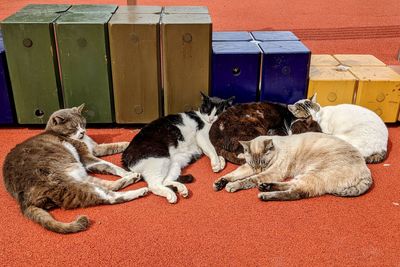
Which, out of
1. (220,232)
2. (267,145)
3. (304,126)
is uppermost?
(267,145)

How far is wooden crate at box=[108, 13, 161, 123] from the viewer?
4.62 meters

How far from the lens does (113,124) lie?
524 cm

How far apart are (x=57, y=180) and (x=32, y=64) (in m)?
1.89

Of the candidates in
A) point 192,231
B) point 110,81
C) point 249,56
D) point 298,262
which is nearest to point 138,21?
point 110,81

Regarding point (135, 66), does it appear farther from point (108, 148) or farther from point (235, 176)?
point (235, 176)

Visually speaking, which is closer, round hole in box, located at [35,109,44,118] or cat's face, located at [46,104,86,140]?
cat's face, located at [46,104,86,140]

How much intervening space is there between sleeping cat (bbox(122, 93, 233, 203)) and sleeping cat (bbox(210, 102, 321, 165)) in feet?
0.41

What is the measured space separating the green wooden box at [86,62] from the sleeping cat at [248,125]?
1.43 m

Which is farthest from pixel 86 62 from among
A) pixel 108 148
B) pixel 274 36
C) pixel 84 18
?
pixel 274 36

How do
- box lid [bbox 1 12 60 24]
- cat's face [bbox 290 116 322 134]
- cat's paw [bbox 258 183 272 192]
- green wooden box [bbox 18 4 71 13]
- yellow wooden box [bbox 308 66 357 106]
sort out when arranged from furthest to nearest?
green wooden box [bbox 18 4 71 13] < yellow wooden box [bbox 308 66 357 106] < box lid [bbox 1 12 60 24] < cat's face [bbox 290 116 322 134] < cat's paw [bbox 258 183 272 192]

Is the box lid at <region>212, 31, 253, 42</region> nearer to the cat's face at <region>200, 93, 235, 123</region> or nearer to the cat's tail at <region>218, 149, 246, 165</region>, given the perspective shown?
the cat's face at <region>200, 93, 235, 123</region>

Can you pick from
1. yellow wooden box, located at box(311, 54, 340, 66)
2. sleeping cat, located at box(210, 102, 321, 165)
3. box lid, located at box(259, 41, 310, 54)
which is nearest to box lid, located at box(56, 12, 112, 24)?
sleeping cat, located at box(210, 102, 321, 165)

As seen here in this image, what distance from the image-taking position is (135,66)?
479 cm

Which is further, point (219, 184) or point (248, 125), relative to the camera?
point (248, 125)
